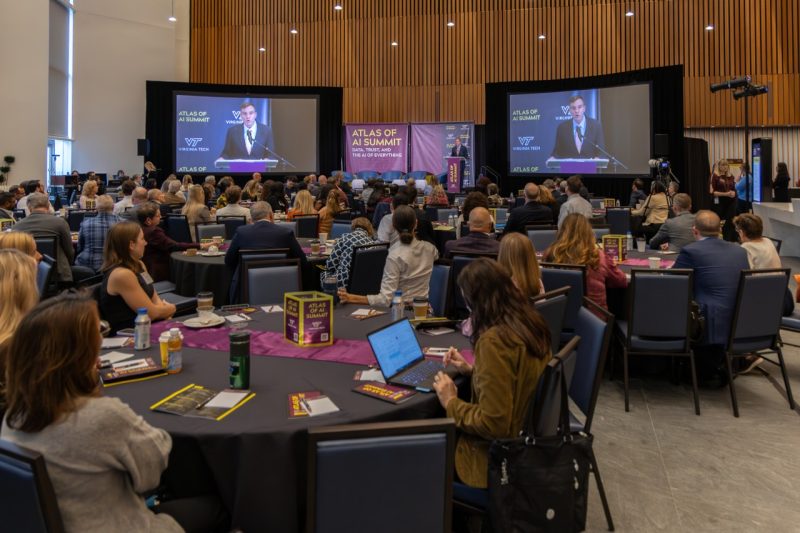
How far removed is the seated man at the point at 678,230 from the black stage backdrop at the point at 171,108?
1228 cm

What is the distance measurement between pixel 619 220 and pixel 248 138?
10.9 metres

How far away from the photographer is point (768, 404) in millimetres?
4402

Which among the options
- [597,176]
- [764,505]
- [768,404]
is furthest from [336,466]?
[597,176]

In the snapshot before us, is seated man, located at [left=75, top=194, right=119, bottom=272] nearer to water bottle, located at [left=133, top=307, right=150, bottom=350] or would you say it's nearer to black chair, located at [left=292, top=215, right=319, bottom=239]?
black chair, located at [left=292, top=215, right=319, bottom=239]

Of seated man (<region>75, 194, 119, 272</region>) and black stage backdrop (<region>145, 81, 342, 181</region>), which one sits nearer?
seated man (<region>75, 194, 119, 272</region>)

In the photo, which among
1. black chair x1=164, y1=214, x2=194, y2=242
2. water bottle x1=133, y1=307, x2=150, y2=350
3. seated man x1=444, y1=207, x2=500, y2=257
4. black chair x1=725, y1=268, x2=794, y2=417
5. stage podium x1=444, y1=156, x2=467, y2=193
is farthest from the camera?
stage podium x1=444, y1=156, x2=467, y2=193

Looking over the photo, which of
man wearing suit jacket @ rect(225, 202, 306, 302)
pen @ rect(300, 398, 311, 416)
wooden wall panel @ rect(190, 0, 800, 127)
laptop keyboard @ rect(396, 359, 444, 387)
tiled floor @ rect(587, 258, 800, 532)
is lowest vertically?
tiled floor @ rect(587, 258, 800, 532)

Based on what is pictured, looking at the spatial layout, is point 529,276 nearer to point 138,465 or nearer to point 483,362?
point 483,362

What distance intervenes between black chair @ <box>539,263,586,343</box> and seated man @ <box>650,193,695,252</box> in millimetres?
2425

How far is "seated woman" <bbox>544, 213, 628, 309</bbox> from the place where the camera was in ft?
15.1

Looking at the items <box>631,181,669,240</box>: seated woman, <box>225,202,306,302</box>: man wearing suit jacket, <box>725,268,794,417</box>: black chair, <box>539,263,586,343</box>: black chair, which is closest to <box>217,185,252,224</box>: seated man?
<box>225,202,306,302</box>: man wearing suit jacket

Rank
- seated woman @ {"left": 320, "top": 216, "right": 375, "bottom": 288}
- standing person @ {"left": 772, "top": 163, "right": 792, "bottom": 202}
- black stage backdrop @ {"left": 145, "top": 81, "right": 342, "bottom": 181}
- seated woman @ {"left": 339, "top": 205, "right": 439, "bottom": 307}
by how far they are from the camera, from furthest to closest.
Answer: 1. black stage backdrop @ {"left": 145, "top": 81, "right": 342, "bottom": 181}
2. standing person @ {"left": 772, "top": 163, "right": 792, "bottom": 202}
3. seated woman @ {"left": 320, "top": 216, "right": 375, "bottom": 288}
4. seated woman @ {"left": 339, "top": 205, "right": 439, "bottom": 307}

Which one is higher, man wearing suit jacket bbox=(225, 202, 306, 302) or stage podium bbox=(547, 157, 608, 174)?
stage podium bbox=(547, 157, 608, 174)

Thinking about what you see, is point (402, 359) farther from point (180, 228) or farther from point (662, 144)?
point (662, 144)
